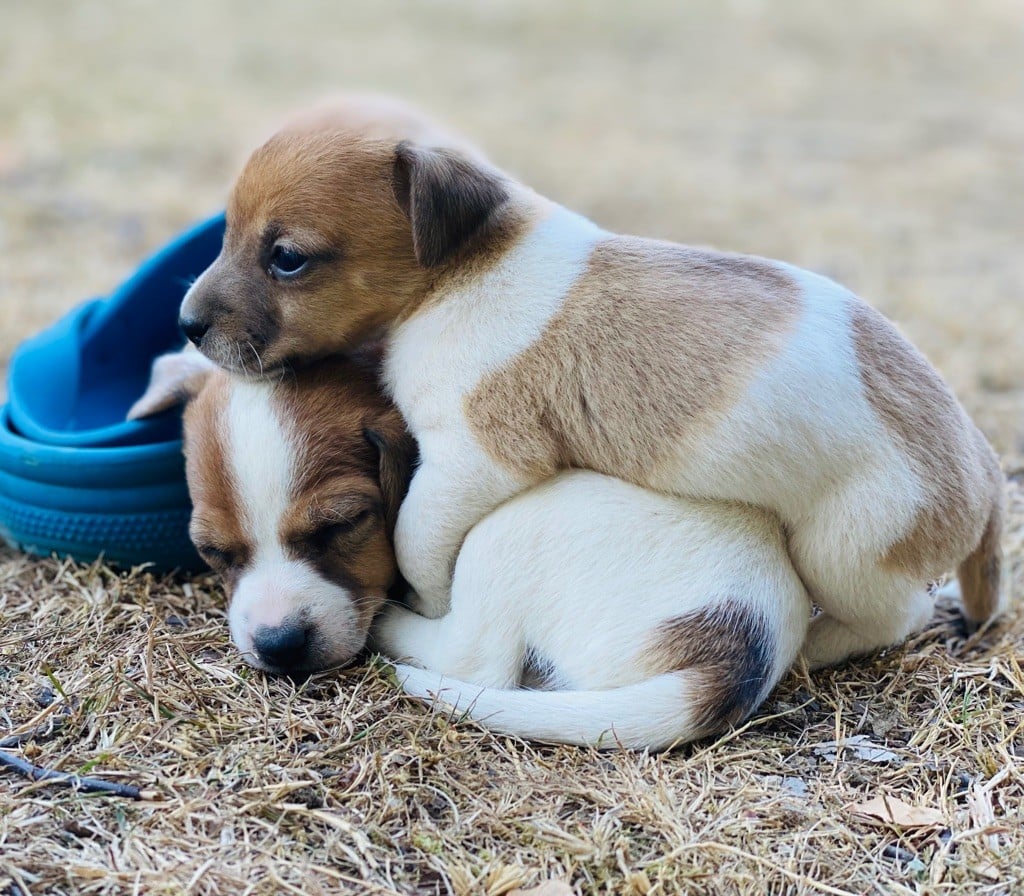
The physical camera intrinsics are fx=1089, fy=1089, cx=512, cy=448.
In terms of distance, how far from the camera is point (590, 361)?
342cm

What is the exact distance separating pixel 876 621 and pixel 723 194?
8.25 m

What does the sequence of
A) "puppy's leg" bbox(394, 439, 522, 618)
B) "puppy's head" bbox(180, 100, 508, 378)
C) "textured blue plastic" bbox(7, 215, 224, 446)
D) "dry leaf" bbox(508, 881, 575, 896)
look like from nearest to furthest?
"dry leaf" bbox(508, 881, 575, 896) < "puppy's leg" bbox(394, 439, 522, 618) < "puppy's head" bbox(180, 100, 508, 378) < "textured blue plastic" bbox(7, 215, 224, 446)

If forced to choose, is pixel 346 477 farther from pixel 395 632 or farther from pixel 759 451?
pixel 759 451

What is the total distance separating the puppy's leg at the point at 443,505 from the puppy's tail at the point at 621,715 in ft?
1.70

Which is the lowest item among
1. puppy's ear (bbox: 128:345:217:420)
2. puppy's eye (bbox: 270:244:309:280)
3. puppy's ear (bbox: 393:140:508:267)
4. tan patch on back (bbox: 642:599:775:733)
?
tan patch on back (bbox: 642:599:775:733)

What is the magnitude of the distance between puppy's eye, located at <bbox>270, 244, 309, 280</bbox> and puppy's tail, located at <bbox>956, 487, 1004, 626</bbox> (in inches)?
97.0

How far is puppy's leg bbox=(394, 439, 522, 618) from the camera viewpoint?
3.40 m

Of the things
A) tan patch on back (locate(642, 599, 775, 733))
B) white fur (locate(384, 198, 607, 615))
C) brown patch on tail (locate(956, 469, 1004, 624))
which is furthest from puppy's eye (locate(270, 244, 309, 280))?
brown patch on tail (locate(956, 469, 1004, 624))

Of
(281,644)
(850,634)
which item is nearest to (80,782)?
(281,644)

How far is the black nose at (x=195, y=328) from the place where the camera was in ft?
11.6

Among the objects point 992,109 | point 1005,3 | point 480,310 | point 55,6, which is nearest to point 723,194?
point 992,109

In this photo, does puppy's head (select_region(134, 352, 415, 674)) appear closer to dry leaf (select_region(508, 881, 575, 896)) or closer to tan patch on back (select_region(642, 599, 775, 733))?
tan patch on back (select_region(642, 599, 775, 733))

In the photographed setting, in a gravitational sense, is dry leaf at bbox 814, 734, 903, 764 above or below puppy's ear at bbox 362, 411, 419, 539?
below

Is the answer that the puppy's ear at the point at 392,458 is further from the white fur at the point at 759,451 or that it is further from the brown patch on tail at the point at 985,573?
the brown patch on tail at the point at 985,573
